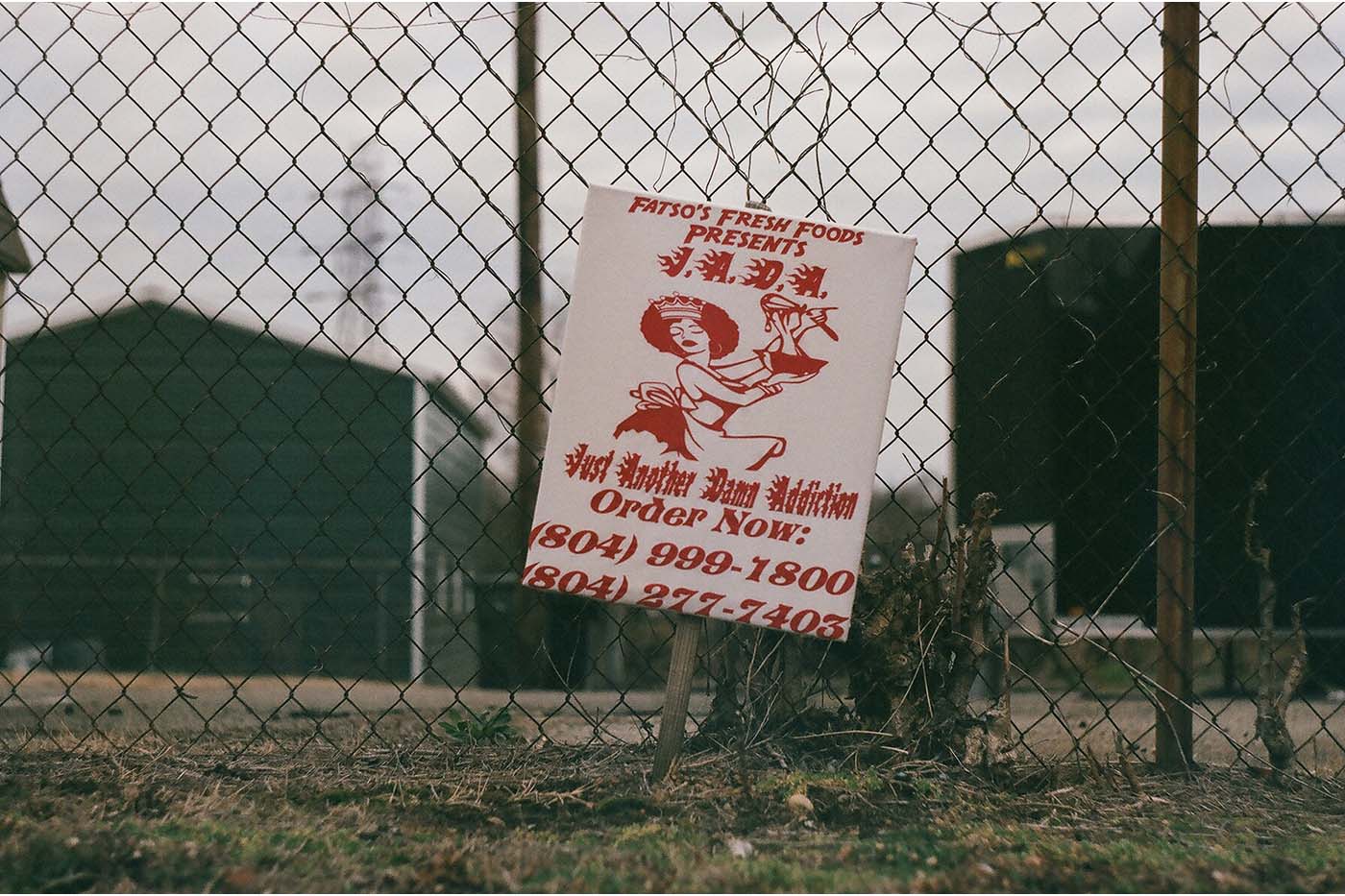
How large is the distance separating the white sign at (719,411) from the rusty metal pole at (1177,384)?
809 mm

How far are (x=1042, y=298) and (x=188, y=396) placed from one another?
1581 centimetres

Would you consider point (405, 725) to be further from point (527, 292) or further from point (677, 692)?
A: point (527, 292)

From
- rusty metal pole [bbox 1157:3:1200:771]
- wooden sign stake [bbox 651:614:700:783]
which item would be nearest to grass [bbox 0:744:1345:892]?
wooden sign stake [bbox 651:614:700:783]

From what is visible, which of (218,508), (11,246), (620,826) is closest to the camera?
(620,826)

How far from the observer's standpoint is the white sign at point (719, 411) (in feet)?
7.36

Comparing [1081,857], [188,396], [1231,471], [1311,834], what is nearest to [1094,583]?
[1231,471]

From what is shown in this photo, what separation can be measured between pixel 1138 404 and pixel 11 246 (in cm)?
391

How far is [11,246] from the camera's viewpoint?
2934 millimetres

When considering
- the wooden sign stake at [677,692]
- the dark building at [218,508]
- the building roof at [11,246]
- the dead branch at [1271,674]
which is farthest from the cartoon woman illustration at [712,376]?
the dark building at [218,508]

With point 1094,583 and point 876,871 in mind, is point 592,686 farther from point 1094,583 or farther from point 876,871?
point 876,871

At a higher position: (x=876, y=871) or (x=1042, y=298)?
(x=1042, y=298)

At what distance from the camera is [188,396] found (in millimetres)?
18203

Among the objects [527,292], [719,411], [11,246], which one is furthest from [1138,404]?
[527,292]

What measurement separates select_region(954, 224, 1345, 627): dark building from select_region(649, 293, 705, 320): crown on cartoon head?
2102 millimetres
